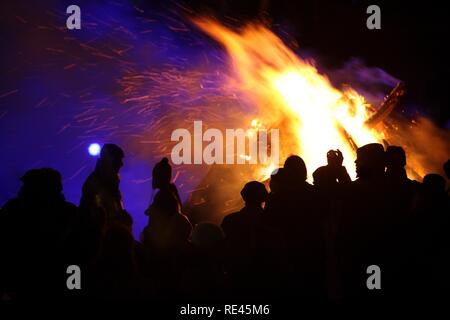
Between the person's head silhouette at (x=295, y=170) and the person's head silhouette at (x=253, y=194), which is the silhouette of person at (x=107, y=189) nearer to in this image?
the person's head silhouette at (x=253, y=194)

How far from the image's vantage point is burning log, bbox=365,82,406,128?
670 centimetres

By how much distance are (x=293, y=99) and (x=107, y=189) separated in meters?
4.54

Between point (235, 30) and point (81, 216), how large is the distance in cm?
664

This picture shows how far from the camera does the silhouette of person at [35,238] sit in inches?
106

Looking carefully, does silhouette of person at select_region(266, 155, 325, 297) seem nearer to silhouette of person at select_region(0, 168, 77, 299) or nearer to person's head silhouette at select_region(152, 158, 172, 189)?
person's head silhouette at select_region(152, 158, 172, 189)

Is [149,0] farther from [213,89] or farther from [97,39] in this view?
[213,89]

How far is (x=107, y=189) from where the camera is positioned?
3.62 meters

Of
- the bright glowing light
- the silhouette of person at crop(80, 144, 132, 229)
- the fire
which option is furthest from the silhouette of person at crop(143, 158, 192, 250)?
the bright glowing light

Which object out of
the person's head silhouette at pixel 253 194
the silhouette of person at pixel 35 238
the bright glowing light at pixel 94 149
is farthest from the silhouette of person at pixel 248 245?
the bright glowing light at pixel 94 149

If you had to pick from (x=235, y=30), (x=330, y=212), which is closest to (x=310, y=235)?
(x=330, y=212)

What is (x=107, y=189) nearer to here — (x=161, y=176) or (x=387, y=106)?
(x=161, y=176)

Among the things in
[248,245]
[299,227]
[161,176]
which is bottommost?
[248,245]

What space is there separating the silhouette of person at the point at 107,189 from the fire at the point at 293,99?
12.2ft

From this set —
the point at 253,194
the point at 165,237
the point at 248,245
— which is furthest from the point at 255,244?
the point at 165,237
